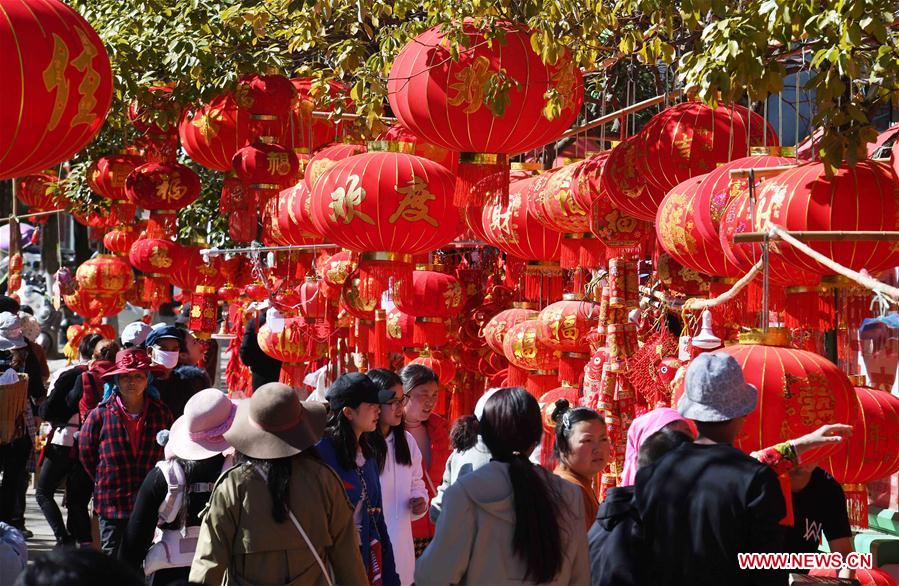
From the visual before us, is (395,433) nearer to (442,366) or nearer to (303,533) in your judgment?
(303,533)

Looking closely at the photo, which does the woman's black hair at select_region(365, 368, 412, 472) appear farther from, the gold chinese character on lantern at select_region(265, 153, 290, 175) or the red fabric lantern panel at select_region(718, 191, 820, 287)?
the gold chinese character on lantern at select_region(265, 153, 290, 175)

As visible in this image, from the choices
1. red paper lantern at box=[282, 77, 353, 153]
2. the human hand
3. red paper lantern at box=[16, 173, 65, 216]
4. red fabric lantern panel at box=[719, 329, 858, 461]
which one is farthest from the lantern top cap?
red paper lantern at box=[16, 173, 65, 216]

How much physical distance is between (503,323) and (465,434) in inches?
131

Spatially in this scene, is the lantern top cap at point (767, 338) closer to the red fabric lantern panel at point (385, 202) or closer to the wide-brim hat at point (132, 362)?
the red fabric lantern panel at point (385, 202)

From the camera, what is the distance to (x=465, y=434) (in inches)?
227

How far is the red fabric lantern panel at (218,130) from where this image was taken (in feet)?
32.0

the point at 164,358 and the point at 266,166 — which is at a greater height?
the point at 266,166

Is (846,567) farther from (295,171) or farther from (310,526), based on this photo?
(295,171)

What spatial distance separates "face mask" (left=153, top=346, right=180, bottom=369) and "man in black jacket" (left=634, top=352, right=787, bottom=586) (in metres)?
3.95

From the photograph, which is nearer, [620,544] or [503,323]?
[620,544]

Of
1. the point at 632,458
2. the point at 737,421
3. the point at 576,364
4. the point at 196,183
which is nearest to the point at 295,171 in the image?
the point at 196,183

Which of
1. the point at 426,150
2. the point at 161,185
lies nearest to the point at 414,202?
the point at 426,150

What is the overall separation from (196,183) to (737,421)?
316 inches

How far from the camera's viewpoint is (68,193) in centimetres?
1370
